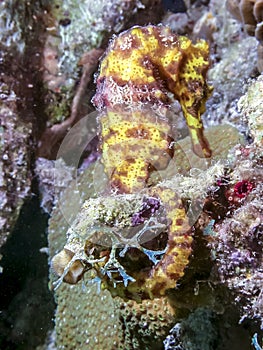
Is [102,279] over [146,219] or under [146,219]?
under

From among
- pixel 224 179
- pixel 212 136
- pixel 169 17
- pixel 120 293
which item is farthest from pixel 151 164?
pixel 169 17

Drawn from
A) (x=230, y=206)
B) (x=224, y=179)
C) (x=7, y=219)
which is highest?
(x=224, y=179)

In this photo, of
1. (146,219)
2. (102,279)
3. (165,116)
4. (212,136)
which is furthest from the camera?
(212,136)

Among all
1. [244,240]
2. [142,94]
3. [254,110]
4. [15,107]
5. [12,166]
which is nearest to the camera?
[244,240]

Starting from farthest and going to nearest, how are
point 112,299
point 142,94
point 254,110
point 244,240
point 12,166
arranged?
point 12,166 → point 112,299 → point 142,94 → point 254,110 → point 244,240

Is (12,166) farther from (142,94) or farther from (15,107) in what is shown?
(142,94)

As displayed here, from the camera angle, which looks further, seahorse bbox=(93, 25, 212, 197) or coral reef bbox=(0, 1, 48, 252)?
coral reef bbox=(0, 1, 48, 252)

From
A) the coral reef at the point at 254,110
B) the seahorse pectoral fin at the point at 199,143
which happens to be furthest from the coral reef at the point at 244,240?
the seahorse pectoral fin at the point at 199,143

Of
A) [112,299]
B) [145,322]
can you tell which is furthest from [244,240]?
[112,299]

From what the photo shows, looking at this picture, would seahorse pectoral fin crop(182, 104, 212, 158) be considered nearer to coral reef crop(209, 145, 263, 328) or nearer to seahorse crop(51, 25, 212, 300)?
seahorse crop(51, 25, 212, 300)

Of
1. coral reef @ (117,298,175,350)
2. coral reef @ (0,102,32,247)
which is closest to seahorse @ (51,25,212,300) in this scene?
coral reef @ (117,298,175,350)

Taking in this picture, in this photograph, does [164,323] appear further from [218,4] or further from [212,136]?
[218,4]
